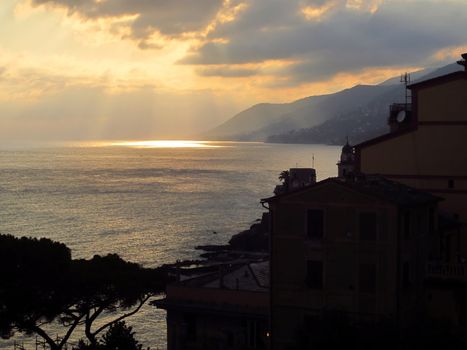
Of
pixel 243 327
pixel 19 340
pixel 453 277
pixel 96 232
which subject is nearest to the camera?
pixel 453 277

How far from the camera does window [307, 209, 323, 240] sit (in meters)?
25.8

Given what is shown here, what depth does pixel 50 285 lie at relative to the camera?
31906 mm

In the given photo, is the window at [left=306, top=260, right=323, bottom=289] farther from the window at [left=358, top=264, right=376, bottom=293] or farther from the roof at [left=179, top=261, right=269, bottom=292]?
the roof at [left=179, top=261, right=269, bottom=292]

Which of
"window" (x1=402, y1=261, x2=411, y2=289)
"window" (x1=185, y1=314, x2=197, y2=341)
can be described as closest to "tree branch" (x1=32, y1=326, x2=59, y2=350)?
"window" (x1=185, y1=314, x2=197, y2=341)

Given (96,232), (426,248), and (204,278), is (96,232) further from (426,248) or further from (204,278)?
(426,248)

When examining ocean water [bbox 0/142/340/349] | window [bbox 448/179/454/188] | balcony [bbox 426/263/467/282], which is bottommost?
ocean water [bbox 0/142/340/349]

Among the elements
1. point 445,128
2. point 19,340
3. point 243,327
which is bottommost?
point 19,340

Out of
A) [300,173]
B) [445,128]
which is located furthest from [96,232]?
[445,128]

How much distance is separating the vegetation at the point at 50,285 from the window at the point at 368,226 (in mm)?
14350

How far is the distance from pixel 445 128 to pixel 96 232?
3256 inches

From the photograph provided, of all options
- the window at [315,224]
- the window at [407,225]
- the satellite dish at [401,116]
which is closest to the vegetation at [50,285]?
the window at [315,224]

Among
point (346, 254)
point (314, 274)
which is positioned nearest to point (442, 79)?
point (346, 254)

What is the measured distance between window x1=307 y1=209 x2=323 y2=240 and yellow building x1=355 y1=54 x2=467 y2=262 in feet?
28.6

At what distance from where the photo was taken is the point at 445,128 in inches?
1265
